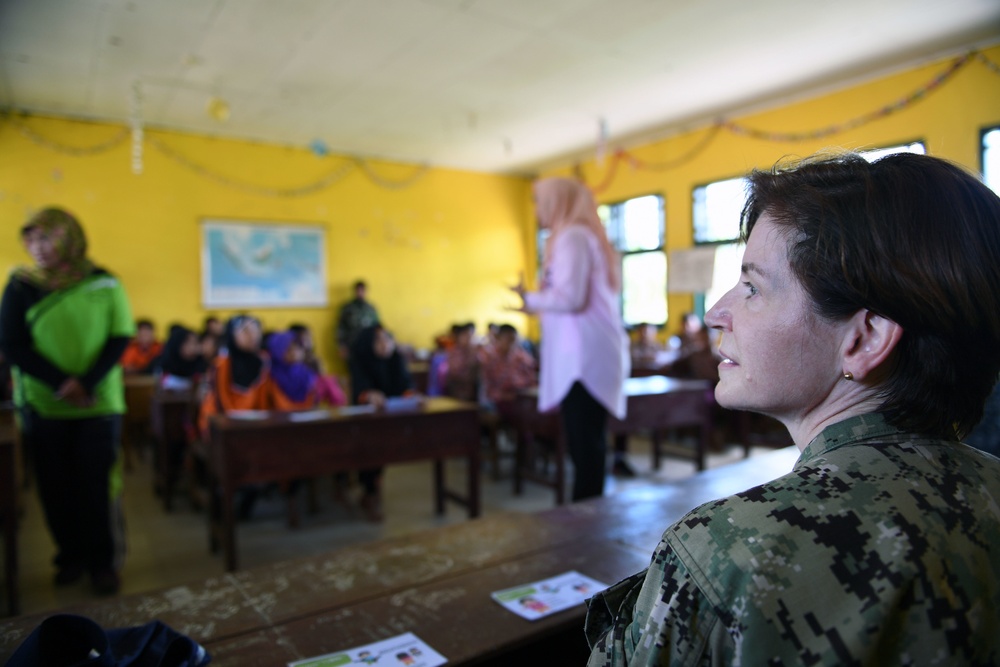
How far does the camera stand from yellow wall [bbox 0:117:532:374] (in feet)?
20.6

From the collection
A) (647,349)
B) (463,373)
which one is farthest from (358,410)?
(647,349)

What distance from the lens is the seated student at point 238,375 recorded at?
351cm

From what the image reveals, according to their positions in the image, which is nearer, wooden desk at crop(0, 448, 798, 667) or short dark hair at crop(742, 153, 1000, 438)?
short dark hair at crop(742, 153, 1000, 438)

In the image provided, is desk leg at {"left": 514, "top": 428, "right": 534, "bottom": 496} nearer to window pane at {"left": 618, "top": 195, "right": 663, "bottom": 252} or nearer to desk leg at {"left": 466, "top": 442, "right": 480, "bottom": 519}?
desk leg at {"left": 466, "top": 442, "right": 480, "bottom": 519}

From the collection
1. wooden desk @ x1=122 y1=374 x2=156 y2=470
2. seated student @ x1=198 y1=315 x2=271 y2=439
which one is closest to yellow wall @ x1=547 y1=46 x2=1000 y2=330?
seated student @ x1=198 y1=315 x2=271 y2=439

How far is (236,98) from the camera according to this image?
233 inches

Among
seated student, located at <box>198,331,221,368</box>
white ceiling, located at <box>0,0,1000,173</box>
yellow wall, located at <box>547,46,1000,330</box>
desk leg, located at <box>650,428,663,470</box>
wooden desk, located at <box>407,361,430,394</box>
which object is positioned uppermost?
white ceiling, located at <box>0,0,1000,173</box>

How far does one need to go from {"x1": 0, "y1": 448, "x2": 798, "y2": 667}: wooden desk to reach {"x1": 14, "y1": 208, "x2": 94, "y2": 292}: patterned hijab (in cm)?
182

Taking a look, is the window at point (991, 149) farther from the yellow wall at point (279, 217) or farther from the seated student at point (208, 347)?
the seated student at point (208, 347)

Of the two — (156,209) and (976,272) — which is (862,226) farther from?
(156,209)

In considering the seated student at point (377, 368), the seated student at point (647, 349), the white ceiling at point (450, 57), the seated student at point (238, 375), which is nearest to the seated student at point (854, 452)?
the seated student at point (238, 375)

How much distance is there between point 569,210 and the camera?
2.55 metres

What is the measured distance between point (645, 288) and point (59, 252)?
6.37 m

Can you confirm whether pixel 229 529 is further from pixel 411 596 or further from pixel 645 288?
pixel 645 288
